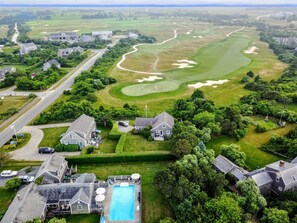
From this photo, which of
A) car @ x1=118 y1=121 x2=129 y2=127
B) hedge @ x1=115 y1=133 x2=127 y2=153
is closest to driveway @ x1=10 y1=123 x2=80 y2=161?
hedge @ x1=115 y1=133 x2=127 y2=153

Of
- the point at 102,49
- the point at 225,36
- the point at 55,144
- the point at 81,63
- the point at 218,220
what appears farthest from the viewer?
the point at 225,36

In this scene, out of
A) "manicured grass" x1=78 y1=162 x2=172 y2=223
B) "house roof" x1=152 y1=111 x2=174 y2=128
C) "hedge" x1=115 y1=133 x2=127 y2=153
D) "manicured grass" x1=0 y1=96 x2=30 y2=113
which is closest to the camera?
"manicured grass" x1=78 y1=162 x2=172 y2=223

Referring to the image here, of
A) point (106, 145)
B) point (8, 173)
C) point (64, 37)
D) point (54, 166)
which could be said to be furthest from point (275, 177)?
point (64, 37)

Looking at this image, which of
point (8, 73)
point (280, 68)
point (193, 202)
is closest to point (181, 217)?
point (193, 202)

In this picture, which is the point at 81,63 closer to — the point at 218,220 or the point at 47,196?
the point at 47,196

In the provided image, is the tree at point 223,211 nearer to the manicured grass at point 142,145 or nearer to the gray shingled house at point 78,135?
the manicured grass at point 142,145

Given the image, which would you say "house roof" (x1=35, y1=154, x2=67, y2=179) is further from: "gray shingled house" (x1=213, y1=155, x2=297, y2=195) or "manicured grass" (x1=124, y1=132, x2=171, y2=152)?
"gray shingled house" (x1=213, y1=155, x2=297, y2=195)
